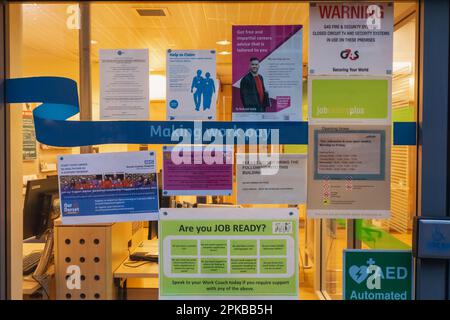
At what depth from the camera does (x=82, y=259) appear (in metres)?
1.93

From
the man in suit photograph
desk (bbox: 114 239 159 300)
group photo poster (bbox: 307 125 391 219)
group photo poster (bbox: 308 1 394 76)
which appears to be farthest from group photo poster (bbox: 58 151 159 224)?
group photo poster (bbox: 308 1 394 76)

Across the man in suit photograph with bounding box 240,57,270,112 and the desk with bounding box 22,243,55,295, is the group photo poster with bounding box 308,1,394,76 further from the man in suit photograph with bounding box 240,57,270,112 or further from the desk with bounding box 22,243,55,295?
the desk with bounding box 22,243,55,295

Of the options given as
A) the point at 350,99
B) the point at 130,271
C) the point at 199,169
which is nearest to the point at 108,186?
→ the point at 199,169

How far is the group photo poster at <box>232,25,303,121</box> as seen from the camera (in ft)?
5.35

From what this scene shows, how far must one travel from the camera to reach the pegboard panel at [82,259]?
72.5 inches

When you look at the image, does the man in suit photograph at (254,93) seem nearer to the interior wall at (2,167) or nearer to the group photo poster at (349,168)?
the group photo poster at (349,168)

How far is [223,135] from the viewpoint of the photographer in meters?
1.63

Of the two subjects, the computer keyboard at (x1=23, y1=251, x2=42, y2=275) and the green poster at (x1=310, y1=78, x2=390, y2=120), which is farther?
the computer keyboard at (x1=23, y1=251, x2=42, y2=275)

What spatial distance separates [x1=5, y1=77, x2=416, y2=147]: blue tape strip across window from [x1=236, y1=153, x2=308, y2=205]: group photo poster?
9 centimetres

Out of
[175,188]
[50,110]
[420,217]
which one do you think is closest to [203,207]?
[175,188]

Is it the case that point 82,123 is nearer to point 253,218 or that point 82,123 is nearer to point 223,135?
point 223,135

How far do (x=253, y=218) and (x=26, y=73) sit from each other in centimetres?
114

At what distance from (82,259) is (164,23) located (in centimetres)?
120

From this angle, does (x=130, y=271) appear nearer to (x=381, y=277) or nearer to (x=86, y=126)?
(x=86, y=126)
